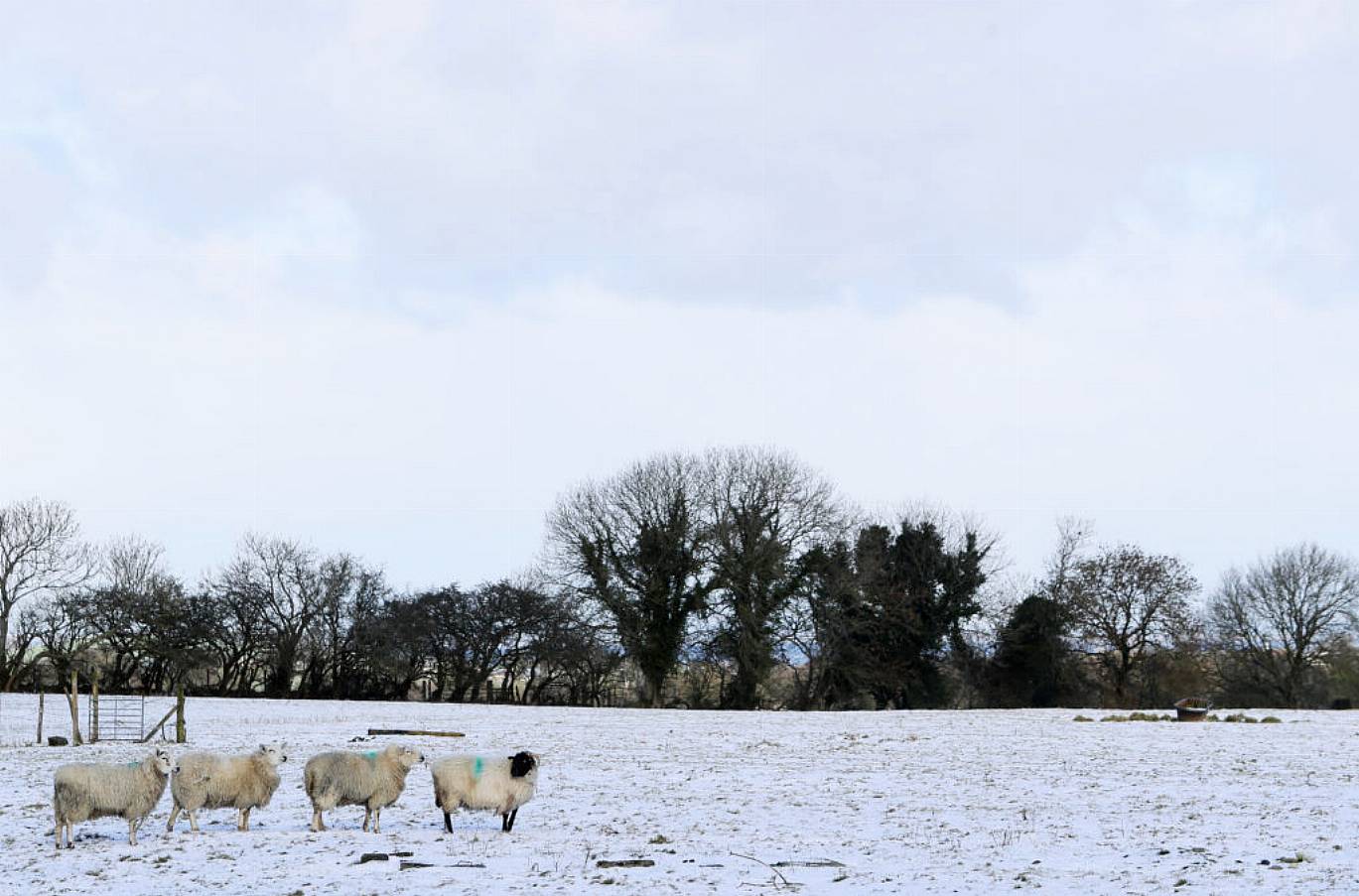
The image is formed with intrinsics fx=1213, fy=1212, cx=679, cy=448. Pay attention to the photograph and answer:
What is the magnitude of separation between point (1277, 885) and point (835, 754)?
1743cm

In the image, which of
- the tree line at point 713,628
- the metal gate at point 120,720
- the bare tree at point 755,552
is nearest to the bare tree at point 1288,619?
the tree line at point 713,628

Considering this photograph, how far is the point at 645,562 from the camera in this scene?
Result: 65.8 metres

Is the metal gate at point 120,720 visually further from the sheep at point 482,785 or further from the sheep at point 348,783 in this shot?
the sheep at point 482,785

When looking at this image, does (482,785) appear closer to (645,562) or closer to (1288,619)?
(645,562)

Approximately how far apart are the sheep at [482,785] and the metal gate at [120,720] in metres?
19.5

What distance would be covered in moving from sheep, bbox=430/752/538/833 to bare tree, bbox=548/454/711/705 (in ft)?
158

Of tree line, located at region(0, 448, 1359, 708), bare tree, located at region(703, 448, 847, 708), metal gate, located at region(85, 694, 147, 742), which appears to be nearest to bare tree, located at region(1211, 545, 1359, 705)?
tree line, located at region(0, 448, 1359, 708)

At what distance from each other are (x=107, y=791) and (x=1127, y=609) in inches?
2523

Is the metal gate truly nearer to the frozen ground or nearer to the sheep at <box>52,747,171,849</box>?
the frozen ground

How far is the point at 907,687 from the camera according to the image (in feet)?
223

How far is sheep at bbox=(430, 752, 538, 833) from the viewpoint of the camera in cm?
1662

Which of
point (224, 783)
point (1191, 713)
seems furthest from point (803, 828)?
point (1191, 713)

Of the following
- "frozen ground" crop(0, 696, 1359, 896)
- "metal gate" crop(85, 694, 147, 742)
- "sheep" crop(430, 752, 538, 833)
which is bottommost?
"metal gate" crop(85, 694, 147, 742)

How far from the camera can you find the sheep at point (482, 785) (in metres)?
16.6
